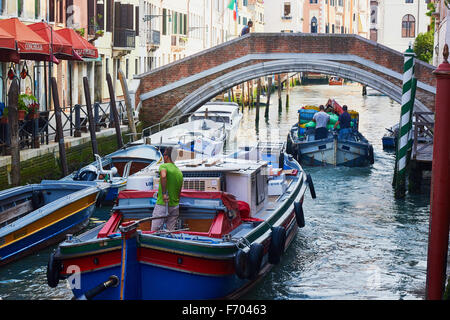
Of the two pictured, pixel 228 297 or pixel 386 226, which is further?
pixel 386 226

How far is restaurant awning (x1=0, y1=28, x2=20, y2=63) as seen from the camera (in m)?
9.63

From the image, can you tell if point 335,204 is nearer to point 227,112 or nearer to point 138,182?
point 138,182

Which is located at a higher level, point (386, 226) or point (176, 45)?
point (176, 45)

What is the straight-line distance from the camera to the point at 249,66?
16766mm

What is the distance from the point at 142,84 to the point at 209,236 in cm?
1068

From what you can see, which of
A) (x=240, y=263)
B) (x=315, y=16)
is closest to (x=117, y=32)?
(x=240, y=263)

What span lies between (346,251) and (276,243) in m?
1.70

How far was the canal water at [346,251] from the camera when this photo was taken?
724cm

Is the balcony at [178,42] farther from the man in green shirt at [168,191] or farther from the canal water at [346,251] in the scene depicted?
the man in green shirt at [168,191]

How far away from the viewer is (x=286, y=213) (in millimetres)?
8008

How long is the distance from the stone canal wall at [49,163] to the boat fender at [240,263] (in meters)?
3.91

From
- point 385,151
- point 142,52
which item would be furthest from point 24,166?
point 142,52

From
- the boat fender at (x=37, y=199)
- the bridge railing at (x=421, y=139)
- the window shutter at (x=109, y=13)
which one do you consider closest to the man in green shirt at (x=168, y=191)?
the boat fender at (x=37, y=199)
